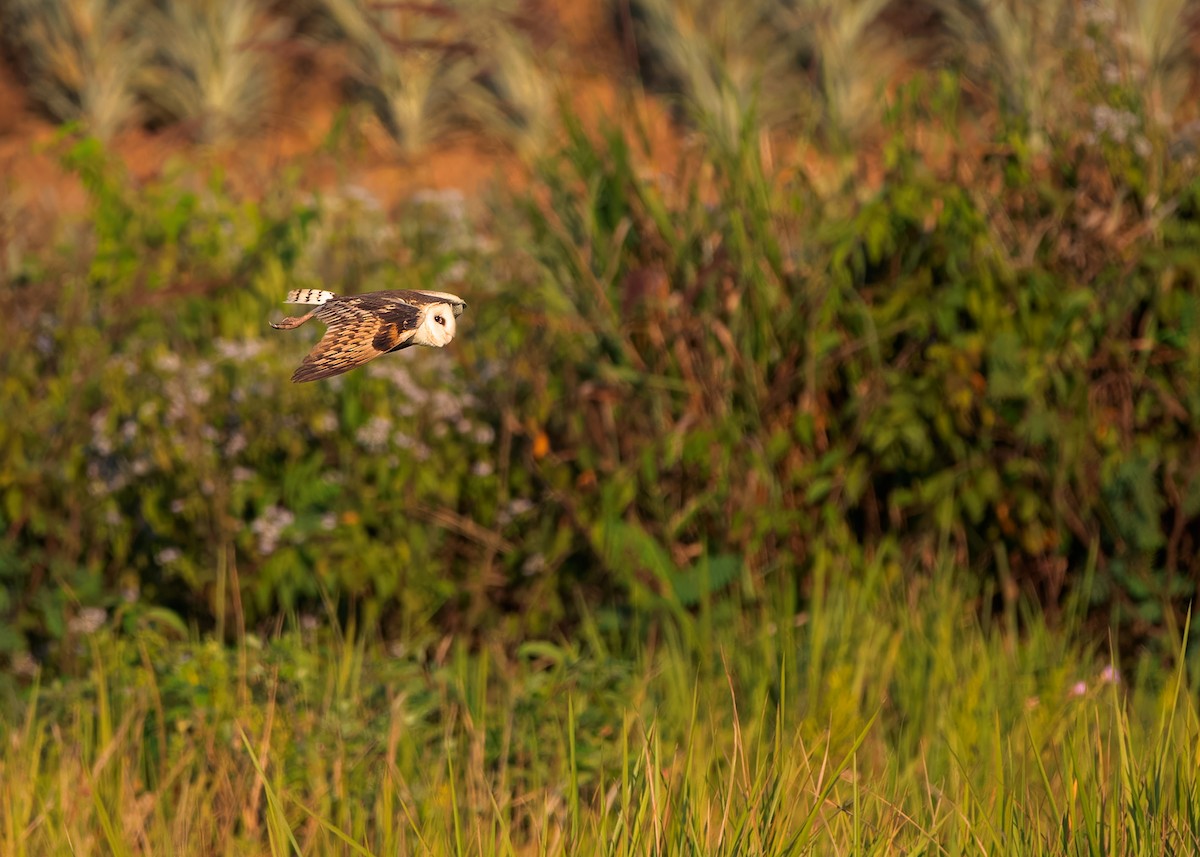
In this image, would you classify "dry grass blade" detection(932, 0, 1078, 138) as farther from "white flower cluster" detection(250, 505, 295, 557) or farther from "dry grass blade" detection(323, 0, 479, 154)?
"dry grass blade" detection(323, 0, 479, 154)

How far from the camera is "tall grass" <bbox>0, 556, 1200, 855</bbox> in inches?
92.4

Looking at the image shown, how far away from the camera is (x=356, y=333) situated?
1.36 metres

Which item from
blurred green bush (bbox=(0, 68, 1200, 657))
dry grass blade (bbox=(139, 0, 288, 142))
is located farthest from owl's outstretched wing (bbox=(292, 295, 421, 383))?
dry grass blade (bbox=(139, 0, 288, 142))

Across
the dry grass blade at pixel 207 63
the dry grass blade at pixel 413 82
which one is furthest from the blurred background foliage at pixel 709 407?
the dry grass blade at pixel 207 63

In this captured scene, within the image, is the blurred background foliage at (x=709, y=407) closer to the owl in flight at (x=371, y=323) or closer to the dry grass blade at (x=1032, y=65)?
the dry grass blade at (x=1032, y=65)

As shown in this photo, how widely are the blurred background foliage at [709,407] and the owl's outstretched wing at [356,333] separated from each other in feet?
7.22

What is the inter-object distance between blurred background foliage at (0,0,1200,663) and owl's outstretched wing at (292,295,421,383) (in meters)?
2.20

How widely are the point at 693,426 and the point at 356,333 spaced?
2749 millimetres

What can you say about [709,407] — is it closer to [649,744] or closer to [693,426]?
[693,426]

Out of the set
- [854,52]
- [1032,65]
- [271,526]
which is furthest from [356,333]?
[854,52]

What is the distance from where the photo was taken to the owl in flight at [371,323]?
129cm

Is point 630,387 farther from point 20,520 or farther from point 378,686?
point 20,520

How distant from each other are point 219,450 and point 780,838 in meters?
2.43

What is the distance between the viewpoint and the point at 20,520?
13.5 ft
